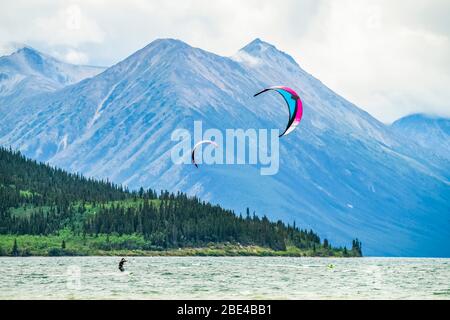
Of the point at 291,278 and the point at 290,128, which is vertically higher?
the point at 290,128

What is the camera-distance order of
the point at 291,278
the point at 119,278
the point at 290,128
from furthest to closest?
the point at 291,278
the point at 119,278
the point at 290,128
